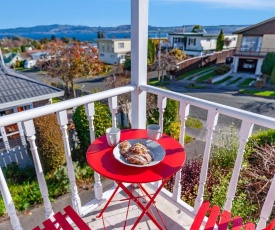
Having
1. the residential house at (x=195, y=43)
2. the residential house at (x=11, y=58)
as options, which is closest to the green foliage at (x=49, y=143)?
the residential house at (x=195, y=43)

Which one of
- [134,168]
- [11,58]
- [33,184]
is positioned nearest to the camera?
[134,168]

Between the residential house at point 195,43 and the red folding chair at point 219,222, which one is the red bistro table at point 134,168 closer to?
the red folding chair at point 219,222

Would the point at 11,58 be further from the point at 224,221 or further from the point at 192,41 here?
the point at 224,221

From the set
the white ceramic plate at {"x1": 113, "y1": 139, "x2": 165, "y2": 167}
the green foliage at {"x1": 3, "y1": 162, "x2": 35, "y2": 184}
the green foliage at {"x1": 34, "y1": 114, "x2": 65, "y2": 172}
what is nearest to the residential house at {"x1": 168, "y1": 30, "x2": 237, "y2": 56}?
the green foliage at {"x1": 34, "y1": 114, "x2": 65, "y2": 172}

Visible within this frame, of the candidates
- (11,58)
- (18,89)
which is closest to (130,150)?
(18,89)

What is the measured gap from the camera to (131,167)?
1.14 metres

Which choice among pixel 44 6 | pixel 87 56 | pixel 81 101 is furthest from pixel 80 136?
pixel 87 56

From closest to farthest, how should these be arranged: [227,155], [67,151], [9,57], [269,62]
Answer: [67,151], [227,155], [269,62], [9,57]

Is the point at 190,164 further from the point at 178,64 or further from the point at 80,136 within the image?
the point at 178,64

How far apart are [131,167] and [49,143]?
347 centimetres

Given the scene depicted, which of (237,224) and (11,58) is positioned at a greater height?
(237,224)

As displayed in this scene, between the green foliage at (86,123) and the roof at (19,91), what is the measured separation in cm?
230

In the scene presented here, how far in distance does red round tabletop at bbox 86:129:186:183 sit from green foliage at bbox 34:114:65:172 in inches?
121

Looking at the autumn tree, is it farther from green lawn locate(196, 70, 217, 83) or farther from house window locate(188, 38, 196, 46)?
house window locate(188, 38, 196, 46)
